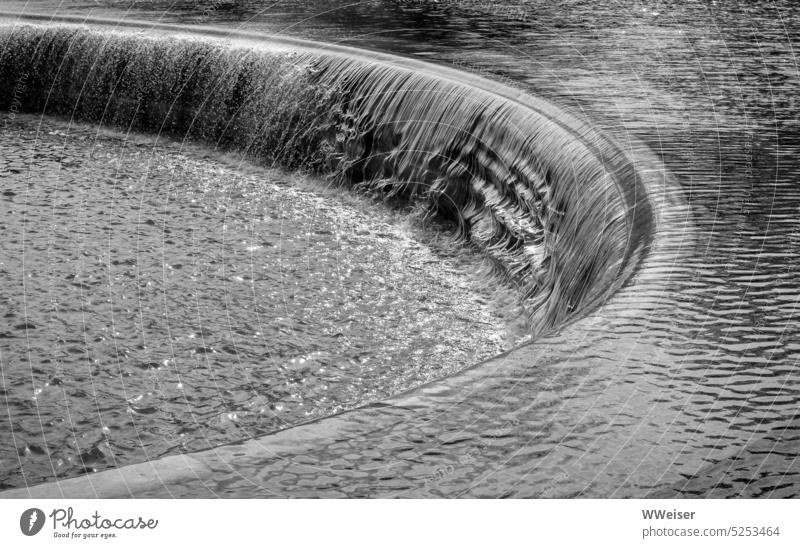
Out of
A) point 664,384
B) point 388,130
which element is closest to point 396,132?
point 388,130

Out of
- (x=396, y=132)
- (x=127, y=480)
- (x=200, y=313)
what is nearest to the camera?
(x=127, y=480)

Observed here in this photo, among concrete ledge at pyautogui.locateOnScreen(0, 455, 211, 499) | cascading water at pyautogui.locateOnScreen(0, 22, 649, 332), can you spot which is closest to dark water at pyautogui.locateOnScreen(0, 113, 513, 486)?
cascading water at pyautogui.locateOnScreen(0, 22, 649, 332)

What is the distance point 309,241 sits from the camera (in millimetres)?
5512

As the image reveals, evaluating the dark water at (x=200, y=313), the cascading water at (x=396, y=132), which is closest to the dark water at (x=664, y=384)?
the cascading water at (x=396, y=132)

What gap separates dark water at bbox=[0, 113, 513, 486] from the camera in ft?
12.1

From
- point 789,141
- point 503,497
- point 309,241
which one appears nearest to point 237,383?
point 309,241

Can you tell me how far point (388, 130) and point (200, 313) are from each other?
240cm

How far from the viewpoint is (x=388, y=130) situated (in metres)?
6.53

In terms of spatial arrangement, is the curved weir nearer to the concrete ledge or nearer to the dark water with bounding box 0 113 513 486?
the concrete ledge

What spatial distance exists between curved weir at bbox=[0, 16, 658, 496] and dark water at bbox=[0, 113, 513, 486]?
1.07 ft

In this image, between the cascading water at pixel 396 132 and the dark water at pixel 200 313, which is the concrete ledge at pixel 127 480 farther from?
the cascading water at pixel 396 132

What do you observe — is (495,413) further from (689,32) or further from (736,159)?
Answer: (689,32)

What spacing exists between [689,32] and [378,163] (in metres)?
2.73

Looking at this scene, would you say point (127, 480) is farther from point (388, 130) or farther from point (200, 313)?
point (388, 130)
